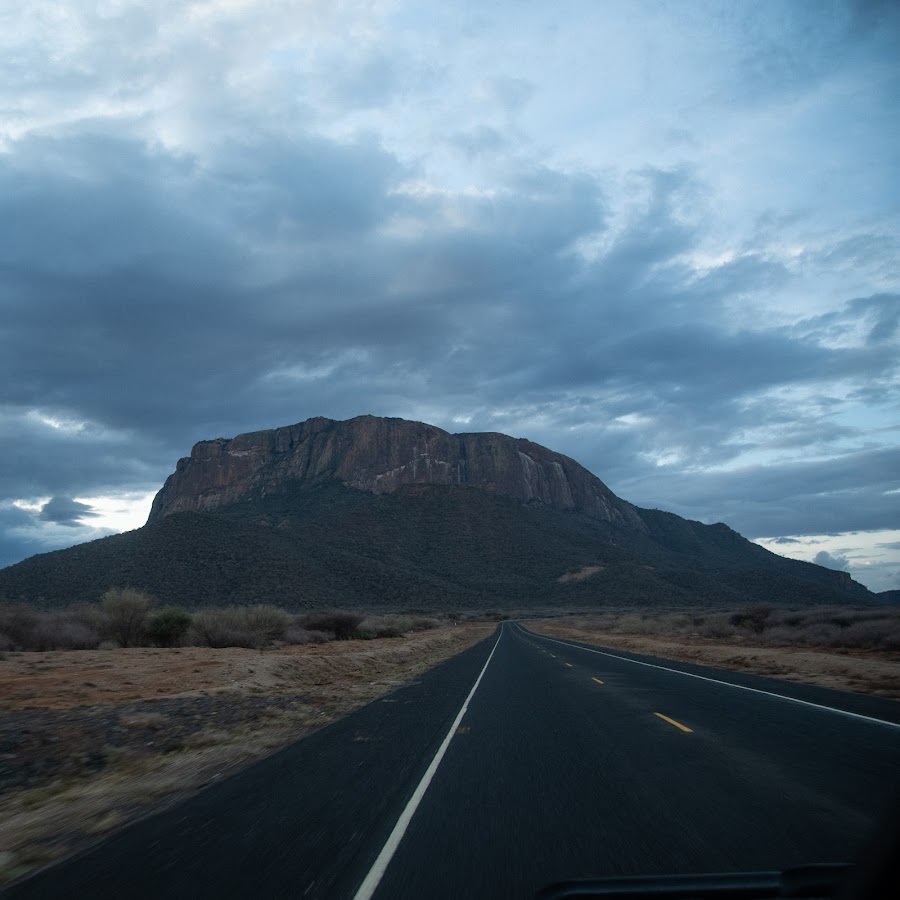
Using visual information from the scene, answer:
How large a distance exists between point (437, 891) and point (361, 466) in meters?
145

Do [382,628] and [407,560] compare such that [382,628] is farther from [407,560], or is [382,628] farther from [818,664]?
[407,560]

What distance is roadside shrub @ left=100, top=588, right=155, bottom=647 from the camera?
103ft

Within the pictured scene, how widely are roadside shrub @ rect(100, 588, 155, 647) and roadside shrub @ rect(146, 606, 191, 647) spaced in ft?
1.28

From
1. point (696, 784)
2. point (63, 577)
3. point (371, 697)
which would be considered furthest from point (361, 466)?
point (696, 784)

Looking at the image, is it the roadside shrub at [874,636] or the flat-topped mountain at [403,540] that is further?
the flat-topped mountain at [403,540]

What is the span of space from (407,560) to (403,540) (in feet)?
21.3

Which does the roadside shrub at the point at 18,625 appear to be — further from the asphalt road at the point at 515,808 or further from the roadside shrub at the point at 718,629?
the roadside shrub at the point at 718,629

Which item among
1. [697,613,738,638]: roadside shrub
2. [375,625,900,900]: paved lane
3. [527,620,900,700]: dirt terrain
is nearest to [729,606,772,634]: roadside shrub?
[697,613,738,638]: roadside shrub

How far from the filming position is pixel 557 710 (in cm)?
1376

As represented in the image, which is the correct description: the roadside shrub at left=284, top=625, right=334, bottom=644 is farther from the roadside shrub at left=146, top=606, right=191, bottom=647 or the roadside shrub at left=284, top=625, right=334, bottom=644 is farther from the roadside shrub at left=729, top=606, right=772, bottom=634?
Result: the roadside shrub at left=729, top=606, right=772, bottom=634

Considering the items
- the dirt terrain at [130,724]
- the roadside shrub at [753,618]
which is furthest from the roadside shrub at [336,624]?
the roadside shrub at [753,618]

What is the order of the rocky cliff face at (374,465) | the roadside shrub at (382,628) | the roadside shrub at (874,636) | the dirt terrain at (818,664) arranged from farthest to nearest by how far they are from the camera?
the rocky cliff face at (374,465) < the roadside shrub at (382,628) < the roadside shrub at (874,636) < the dirt terrain at (818,664)

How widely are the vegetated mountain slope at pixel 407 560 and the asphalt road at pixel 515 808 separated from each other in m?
57.0

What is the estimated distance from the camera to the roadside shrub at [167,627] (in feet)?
105
